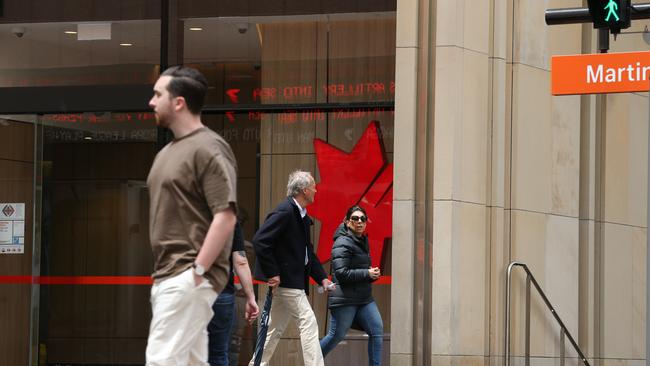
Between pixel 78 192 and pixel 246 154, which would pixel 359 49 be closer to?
pixel 246 154

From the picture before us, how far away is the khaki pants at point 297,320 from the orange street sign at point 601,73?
2.72 m

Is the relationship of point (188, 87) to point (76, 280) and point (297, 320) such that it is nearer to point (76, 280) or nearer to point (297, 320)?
point (297, 320)

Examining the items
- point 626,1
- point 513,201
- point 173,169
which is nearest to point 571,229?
point 513,201

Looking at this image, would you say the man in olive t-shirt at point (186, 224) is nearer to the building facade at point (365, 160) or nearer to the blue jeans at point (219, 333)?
the blue jeans at point (219, 333)

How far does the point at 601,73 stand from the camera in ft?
32.8

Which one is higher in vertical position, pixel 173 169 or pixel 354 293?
pixel 173 169

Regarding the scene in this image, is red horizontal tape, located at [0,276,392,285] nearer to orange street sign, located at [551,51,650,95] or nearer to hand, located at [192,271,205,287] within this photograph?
orange street sign, located at [551,51,650,95]

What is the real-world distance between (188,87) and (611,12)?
4524 millimetres

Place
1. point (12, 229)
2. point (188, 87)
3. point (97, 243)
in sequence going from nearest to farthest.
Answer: point (188, 87)
point (97, 243)
point (12, 229)

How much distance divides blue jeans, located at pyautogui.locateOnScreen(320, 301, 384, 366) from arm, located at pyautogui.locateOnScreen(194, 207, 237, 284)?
6418mm

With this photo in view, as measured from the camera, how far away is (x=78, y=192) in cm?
1371

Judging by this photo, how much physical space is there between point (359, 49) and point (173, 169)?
721 cm

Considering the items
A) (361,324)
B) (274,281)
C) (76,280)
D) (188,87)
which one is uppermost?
(188,87)

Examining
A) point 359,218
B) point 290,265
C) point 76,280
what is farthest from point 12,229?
point 290,265
